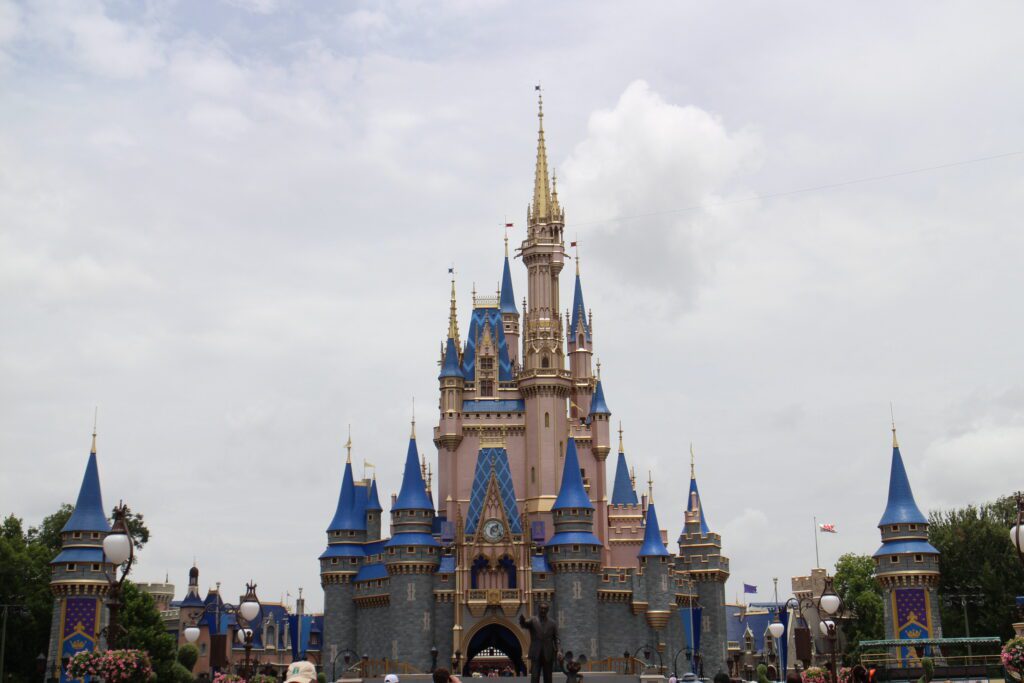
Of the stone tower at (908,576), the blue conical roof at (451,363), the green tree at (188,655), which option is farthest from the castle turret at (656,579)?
the green tree at (188,655)

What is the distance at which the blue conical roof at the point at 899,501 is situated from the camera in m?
74.9

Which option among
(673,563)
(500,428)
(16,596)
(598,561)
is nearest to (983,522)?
(673,563)

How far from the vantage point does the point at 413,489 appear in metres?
79.5

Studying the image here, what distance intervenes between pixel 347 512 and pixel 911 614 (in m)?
37.0

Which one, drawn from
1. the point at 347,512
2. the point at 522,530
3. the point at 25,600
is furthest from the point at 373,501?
the point at 25,600

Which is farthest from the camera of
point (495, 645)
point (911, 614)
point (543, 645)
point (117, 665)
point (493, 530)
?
point (495, 645)

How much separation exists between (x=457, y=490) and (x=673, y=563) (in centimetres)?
1550

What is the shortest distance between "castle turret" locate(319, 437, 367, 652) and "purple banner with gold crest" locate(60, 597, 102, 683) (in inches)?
594

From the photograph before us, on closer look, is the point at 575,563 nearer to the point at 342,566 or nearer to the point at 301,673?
the point at 342,566

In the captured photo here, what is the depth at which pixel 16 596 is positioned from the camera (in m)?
80.1

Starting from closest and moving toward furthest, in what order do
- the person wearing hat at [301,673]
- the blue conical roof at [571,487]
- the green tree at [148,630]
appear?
the person wearing hat at [301,673] → the blue conical roof at [571,487] → the green tree at [148,630]

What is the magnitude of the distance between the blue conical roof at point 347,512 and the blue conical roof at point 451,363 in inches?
374

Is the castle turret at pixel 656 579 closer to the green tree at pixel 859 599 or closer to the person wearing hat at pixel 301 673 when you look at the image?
the green tree at pixel 859 599

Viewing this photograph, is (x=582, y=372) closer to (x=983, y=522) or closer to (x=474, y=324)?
(x=474, y=324)
